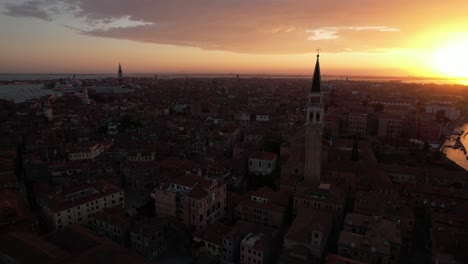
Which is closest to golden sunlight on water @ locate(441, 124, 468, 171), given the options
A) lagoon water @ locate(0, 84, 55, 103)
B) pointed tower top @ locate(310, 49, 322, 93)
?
pointed tower top @ locate(310, 49, 322, 93)

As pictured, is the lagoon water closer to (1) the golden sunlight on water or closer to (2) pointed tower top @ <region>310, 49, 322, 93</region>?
(2) pointed tower top @ <region>310, 49, 322, 93</region>

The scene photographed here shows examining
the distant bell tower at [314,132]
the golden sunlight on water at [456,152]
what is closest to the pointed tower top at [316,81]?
the distant bell tower at [314,132]

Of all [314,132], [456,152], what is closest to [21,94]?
[314,132]

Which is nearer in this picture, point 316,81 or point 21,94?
point 316,81

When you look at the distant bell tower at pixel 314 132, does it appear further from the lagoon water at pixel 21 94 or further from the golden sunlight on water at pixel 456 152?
the lagoon water at pixel 21 94

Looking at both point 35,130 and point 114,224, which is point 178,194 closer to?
point 114,224

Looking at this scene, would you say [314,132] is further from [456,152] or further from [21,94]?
[21,94]

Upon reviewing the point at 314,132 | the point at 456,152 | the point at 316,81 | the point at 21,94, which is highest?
the point at 316,81

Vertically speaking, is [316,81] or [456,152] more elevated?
[316,81]

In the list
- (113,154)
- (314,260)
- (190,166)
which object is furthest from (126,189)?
(314,260)
